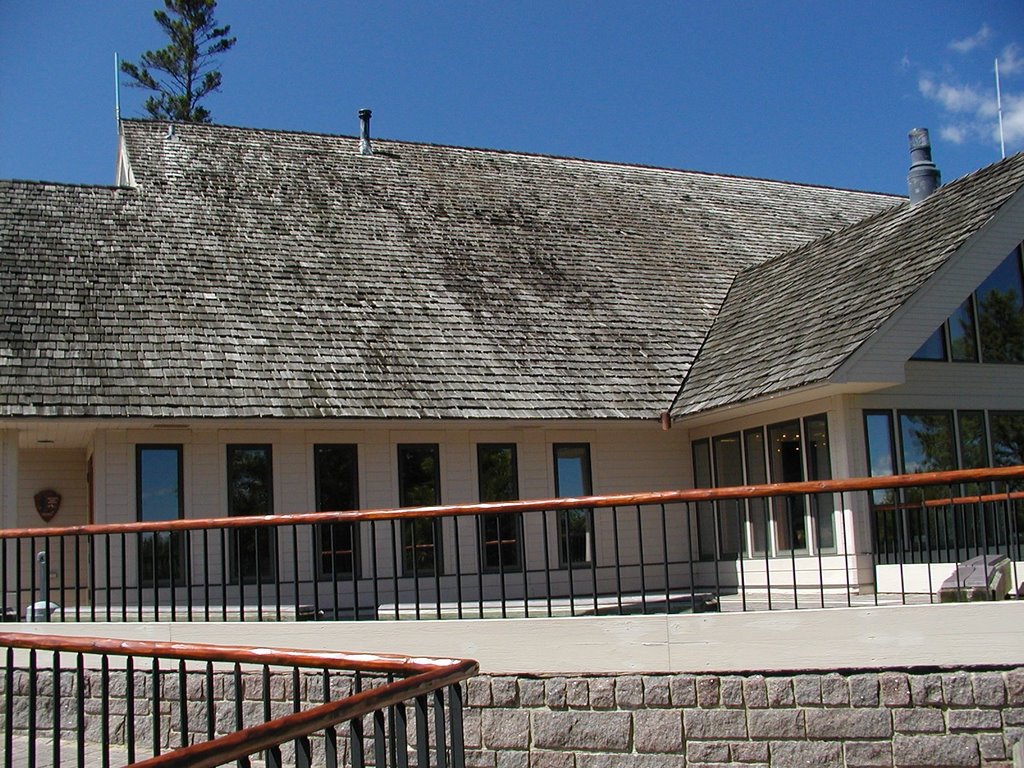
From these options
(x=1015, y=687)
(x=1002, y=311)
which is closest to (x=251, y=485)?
(x=1015, y=687)

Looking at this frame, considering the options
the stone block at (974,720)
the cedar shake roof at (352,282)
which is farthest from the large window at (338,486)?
the stone block at (974,720)

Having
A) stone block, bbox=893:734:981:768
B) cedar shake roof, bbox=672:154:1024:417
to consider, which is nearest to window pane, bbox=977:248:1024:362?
cedar shake roof, bbox=672:154:1024:417

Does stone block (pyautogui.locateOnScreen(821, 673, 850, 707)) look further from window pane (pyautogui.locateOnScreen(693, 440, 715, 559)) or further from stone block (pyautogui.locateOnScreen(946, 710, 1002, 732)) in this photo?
window pane (pyautogui.locateOnScreen(693, 440, 715, 559))

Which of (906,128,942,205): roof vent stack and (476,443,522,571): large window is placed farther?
(906,128,942,205): roof vent stack

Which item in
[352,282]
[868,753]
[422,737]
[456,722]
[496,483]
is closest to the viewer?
[422,737]

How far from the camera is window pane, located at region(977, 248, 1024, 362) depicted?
600 inches

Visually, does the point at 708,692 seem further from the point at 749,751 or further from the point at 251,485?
the point at 251,485

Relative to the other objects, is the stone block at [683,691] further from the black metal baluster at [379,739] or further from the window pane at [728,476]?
the window pane at [728,476]

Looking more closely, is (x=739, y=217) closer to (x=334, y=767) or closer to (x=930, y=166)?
(x=930, y=166)

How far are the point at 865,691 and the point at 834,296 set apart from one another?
7476mm

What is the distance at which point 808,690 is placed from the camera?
344 inches

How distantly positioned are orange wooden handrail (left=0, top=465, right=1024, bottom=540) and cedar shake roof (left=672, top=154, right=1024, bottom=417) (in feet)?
13.5

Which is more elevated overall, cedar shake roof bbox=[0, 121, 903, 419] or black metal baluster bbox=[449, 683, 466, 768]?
cedar shake roof bbox=[0, 121, 903, 419]

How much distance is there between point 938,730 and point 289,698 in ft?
16.7
